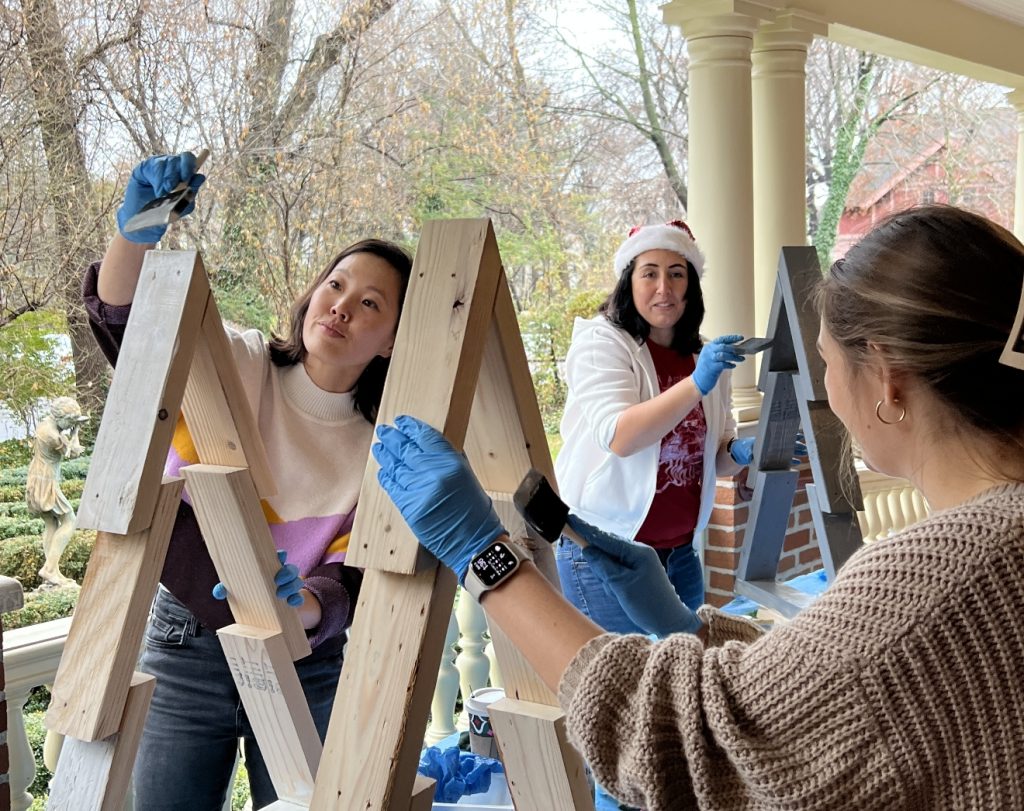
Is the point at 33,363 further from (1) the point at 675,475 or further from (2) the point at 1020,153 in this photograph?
(2) the point at 1020,153

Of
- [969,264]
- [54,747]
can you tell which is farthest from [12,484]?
[969,264]

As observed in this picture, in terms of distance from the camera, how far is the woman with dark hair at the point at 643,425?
216 cm

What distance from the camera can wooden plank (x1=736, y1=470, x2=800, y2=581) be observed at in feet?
7.01

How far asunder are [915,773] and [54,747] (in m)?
1.79

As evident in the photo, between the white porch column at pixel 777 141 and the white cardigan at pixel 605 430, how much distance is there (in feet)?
5.37

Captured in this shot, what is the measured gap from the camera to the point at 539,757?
44.2 inches

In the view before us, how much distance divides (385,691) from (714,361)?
1.26 meters

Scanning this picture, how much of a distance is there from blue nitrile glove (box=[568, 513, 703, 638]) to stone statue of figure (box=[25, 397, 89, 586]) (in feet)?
8.26

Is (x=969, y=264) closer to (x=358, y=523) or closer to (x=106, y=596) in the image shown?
(x=358, y=523)

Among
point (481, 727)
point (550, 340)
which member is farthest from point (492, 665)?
point (550, 340)

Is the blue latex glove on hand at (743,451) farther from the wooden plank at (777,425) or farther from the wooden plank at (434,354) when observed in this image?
the wooden plank at (434,354)

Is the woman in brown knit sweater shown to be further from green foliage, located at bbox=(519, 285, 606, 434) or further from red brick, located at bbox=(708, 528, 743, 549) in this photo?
green foliage, located at bbox=(519, 285, 606, 434)

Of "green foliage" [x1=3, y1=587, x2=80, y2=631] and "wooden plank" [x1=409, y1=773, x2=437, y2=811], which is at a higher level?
"wooden plank" [x1=409, y1=773, x2=437, y2=811]

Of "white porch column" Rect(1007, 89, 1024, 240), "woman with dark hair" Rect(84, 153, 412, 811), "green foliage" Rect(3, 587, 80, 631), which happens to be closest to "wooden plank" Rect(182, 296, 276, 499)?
"woman with dark hair" Rect(84, 153, 412, 811)
